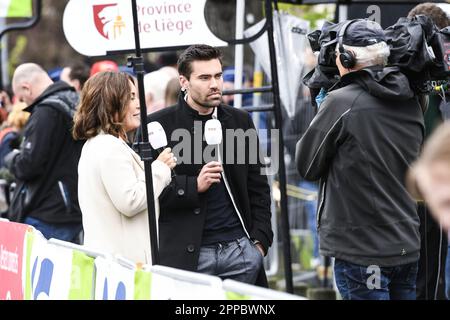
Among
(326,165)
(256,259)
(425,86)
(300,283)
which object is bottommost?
(300,283)

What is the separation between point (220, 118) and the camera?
612 cm

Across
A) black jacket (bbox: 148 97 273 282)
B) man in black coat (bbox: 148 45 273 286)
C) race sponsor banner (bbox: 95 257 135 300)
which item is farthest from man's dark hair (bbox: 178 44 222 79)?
race sponsor banner (bbox: 95 257 135 300)

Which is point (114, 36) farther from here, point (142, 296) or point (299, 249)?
point (299, 249)

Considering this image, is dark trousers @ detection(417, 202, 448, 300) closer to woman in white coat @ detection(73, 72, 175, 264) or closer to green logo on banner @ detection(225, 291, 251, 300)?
woman in white coat @ detection(73, 72, 175, 264)

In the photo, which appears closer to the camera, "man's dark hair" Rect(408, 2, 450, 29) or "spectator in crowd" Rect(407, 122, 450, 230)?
"spectator in crowd" Rect(407, 122, 450, 230)

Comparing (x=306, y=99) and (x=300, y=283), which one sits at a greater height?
(x=306, y=99)

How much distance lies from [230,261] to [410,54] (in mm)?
1546

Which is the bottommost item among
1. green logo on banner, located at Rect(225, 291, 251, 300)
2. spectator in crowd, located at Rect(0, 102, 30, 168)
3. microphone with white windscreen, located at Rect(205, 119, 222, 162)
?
green logo on banner, located at Rect(225, 291, 251, 300)

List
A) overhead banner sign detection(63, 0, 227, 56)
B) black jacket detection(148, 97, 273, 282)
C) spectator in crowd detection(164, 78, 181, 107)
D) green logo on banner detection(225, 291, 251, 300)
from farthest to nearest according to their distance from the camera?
spectator in crowd detection(164, 78, 181, 107) → overhead banner sign detection(63, 0, 227, 56) → black jacket detection(148, 97, 273, 282) → green logo on banner detection(225, 291, 251, 300)

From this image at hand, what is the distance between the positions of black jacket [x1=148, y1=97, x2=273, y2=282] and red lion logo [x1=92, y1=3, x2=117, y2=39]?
92cm

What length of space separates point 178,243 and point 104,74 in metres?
1.05

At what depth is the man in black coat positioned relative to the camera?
5.91 m

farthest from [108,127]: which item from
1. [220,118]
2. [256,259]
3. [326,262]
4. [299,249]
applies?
[299,249]

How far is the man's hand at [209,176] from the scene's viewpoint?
585cm
